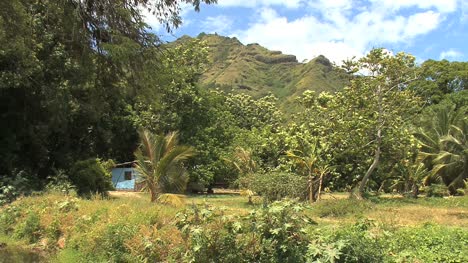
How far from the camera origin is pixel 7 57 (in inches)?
670

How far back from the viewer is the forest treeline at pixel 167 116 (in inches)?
310

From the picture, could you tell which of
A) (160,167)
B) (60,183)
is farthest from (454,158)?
(60,183)

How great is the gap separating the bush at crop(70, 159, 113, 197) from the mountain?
247 feet

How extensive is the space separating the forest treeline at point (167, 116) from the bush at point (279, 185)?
16cm

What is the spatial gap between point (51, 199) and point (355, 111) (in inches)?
625

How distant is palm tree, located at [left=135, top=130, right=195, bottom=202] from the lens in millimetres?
15227

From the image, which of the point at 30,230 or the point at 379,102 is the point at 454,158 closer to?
the point at 379,102

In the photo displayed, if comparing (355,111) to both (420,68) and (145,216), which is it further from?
(145,216)

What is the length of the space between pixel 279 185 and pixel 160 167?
257 inches

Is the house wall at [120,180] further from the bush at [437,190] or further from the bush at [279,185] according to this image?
the bush at [437,190]

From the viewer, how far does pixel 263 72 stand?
13488cm

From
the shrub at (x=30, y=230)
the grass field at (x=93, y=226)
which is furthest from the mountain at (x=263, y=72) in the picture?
the shrub at (x=30, y=230)

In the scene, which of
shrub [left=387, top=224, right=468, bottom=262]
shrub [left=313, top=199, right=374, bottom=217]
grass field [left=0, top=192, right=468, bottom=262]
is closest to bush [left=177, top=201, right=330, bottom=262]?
grass field [left=0, top=192, right=468, bottom=262]

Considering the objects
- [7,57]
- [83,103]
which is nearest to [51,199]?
[7,57]
